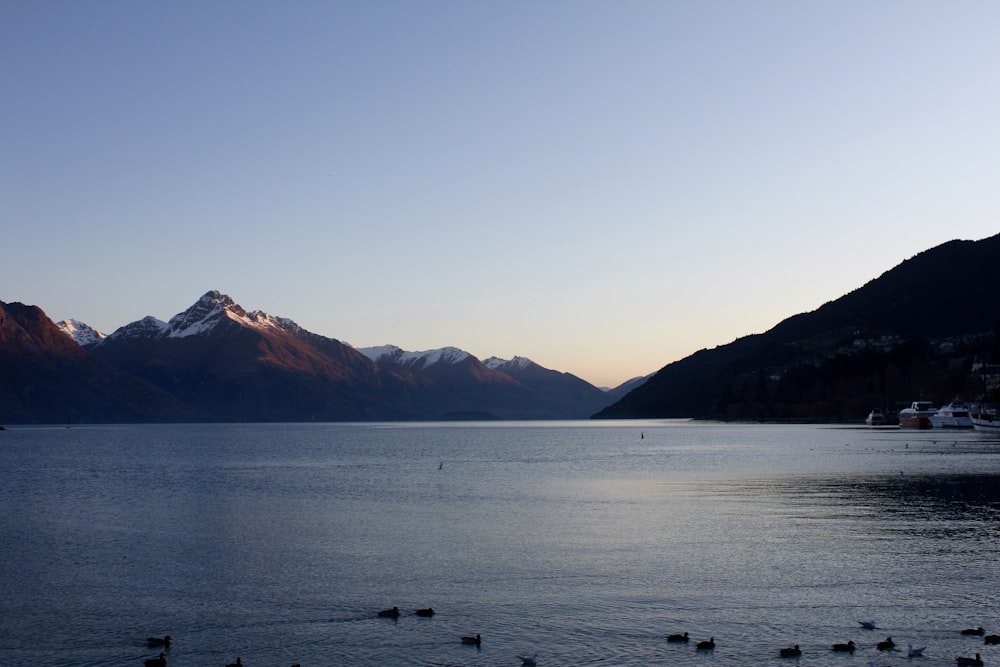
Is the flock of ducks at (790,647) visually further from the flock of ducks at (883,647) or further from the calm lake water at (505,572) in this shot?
the calm lake water at (505,572)

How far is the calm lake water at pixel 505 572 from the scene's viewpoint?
29.4 meters

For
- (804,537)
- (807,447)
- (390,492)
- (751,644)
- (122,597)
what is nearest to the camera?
(751,644)

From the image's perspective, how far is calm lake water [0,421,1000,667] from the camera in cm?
2938

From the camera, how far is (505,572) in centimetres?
4044

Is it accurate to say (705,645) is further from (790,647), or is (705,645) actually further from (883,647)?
(883,647)

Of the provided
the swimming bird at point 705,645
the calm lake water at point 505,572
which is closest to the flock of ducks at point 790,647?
the swimming bird at point 705,645

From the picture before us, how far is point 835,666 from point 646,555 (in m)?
17.5

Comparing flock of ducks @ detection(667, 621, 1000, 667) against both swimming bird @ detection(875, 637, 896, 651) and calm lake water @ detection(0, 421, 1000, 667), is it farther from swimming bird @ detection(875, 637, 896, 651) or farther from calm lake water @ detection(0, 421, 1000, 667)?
calm lake water @ detection(0, 421, 1000, 667)

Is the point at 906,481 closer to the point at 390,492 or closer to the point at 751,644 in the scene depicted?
the point at 390,492

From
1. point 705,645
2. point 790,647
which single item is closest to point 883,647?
point 790,647

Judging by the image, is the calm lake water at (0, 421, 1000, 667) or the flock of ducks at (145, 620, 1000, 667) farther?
the calm lake water at (0, 421, 1000, 667)

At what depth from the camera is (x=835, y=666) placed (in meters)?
26.7

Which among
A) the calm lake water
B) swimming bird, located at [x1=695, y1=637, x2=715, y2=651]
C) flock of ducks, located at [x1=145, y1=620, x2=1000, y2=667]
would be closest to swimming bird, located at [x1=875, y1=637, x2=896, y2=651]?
flock of ducks, located at [x1=145, y1=620, x2=1000, y2=667]

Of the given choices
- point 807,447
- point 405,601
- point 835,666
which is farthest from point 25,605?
point 807,447
